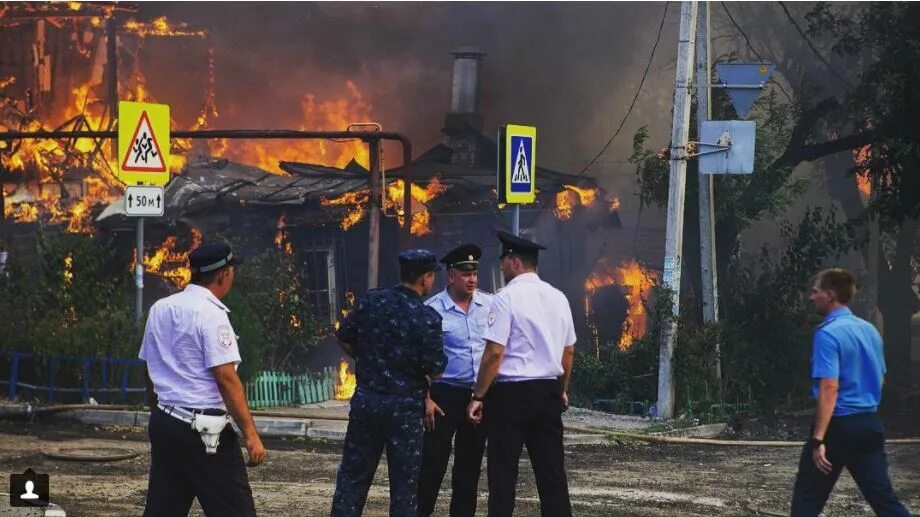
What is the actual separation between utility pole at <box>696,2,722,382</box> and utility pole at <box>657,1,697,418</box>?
2.31ft

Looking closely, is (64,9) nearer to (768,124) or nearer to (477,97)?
(477,97)

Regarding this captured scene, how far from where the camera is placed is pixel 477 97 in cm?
3108

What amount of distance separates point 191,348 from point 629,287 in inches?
858

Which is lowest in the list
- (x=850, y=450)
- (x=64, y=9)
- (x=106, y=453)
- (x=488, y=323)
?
(x=106, y=453)

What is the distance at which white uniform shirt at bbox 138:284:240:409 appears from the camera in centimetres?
646

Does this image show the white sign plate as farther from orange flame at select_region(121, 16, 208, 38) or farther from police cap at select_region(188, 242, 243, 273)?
orange flame at select_region(121, 16, 208, 38)

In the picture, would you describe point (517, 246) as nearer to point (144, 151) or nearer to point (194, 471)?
point (194, 471)

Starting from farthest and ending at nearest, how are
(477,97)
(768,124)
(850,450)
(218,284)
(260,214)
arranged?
(477,97) < (260,214) < (768,124) < (850,450) < (218,284)

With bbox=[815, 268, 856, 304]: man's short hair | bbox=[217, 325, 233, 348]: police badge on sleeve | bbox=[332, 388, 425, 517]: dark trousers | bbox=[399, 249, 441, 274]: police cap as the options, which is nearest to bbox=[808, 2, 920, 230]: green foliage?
bbox=[815, 268, 856, 304]: man's short hair

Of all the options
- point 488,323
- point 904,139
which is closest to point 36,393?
point 488,323

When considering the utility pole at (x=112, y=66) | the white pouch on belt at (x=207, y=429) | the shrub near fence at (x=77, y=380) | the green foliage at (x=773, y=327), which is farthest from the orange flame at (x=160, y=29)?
the white pouch on belt at (x=207, y=429)

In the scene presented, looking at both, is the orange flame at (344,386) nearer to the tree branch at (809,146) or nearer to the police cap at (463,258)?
the tree branch at (809,146)

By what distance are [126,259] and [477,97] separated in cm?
959

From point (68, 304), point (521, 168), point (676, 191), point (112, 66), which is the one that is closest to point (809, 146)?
point (676, 191)
